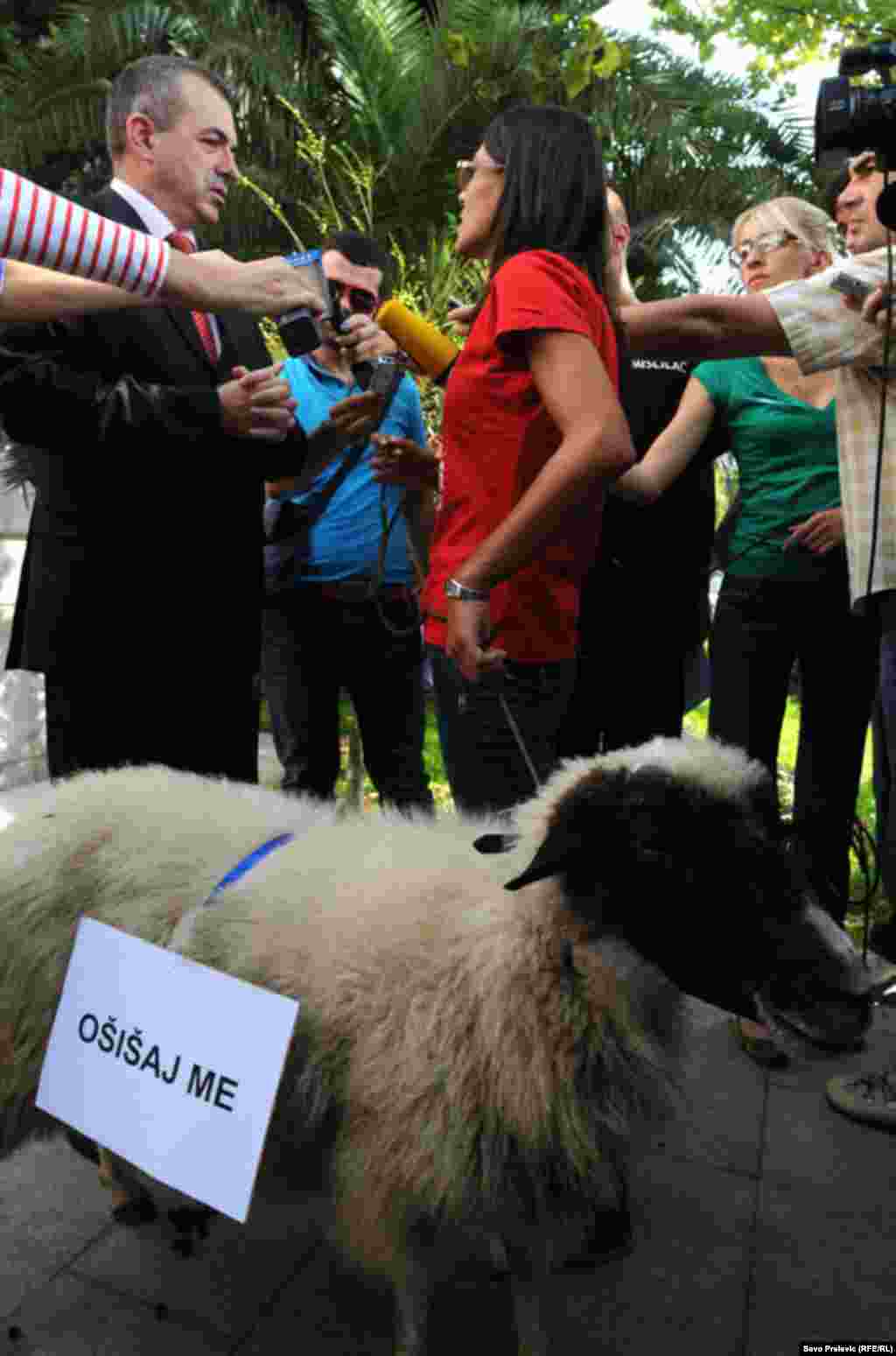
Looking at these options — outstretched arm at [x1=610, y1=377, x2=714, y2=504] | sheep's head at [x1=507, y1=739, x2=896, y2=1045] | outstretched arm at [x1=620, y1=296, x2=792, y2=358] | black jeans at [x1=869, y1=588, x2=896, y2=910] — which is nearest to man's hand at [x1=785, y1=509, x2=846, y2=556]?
black jeans at [x1=869, y1=588, x2=896, y2=910]

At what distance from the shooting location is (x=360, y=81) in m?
8.60

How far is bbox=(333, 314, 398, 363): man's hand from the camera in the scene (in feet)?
9.60

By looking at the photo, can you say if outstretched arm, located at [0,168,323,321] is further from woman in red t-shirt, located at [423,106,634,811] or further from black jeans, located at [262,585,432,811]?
black jeans, located at [262,585,432,811]

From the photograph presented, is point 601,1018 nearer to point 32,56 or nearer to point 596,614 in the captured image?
point 596,614

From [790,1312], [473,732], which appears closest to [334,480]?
[473,732]

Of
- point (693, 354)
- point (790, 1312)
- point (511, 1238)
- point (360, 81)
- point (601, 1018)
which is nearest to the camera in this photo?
point (601, 1018)

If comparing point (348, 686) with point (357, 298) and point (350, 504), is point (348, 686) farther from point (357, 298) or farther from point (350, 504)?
point (357, 298)

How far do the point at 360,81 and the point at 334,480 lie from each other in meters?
6.93

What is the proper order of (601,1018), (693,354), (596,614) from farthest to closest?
(596,614) < (693,354) < (601,1018)

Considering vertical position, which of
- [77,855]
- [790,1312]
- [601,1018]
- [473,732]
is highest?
[473,732]

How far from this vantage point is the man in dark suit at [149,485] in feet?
6.83

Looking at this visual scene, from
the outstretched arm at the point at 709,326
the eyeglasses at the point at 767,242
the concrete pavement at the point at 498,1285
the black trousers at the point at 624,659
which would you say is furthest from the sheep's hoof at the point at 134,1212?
the eyeglasses at the point at 767,242

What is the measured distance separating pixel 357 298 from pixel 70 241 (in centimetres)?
195

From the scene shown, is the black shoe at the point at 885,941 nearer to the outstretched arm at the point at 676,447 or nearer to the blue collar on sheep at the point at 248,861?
the outstretched arm at the point at 676,447
